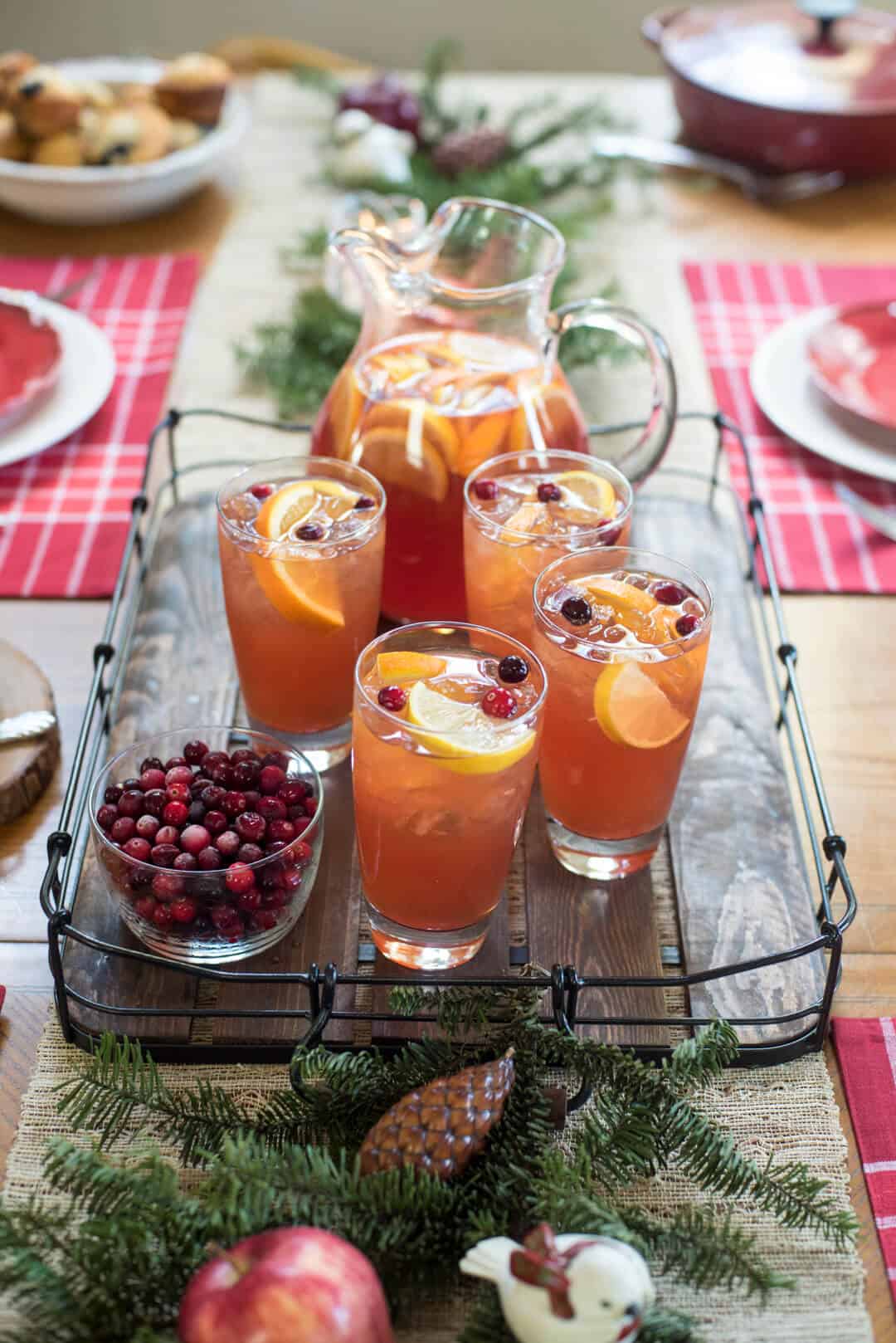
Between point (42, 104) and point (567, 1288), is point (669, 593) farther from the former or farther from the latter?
point (42, 104)

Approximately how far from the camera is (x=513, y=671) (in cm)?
88

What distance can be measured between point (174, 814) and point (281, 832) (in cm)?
7

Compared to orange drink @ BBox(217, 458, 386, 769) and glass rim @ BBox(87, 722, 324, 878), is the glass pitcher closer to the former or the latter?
orange drink @ BBox(217, 458, 386, 769)

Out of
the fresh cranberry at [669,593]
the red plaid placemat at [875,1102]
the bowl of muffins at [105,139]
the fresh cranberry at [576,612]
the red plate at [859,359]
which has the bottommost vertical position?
the bowl of muffins at [105,139]

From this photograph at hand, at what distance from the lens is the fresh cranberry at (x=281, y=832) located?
88cm

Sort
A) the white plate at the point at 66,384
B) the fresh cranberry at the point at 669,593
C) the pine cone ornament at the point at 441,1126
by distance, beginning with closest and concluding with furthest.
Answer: the pine cone ornament at the point at 441,1126
the fresh cranberry at the point at 669,593
the white plate at the point at 66,384

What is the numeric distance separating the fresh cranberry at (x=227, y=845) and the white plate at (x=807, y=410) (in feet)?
2.90

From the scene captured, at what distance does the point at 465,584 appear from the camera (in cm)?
111

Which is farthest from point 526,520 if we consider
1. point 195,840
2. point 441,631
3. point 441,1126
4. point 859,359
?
point 859,359

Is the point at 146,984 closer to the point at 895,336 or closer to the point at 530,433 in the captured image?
the point at 530,433

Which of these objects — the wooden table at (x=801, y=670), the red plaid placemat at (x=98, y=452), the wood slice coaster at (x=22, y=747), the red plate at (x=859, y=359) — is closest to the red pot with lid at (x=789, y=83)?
the wooden table at (x=801, y=670)

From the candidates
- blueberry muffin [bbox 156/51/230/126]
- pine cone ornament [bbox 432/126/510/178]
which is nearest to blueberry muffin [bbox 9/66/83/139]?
blueberry muffin [bbox 156/51/230/126]

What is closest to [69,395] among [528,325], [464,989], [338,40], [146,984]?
[528,325]

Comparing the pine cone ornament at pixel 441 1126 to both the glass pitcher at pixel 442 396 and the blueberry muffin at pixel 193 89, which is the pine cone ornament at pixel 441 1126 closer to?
the glass pitcher at pixel 442 396
